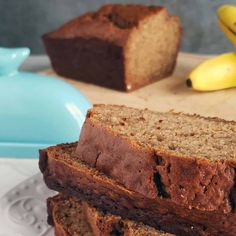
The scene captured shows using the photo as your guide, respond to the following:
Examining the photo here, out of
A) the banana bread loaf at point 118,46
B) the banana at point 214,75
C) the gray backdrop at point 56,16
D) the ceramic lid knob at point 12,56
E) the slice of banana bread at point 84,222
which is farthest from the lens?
the gray backdrop at point 56,16

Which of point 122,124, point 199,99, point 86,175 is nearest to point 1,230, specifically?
point 86,175

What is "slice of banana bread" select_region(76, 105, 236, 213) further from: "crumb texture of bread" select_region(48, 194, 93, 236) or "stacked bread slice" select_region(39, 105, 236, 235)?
"crumb texture of bread" select_region(48, 194, 93, 236)

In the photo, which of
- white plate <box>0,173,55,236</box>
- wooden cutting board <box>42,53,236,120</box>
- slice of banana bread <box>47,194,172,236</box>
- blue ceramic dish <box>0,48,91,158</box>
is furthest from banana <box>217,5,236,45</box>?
slice of banana bread <box>47,194,172,236</box>

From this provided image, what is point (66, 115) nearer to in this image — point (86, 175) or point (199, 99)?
point (86, 175)

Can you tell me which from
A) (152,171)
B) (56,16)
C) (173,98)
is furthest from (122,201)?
(56,16)

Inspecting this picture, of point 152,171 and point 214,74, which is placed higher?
point 152,171

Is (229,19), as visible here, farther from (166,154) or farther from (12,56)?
(166,154)

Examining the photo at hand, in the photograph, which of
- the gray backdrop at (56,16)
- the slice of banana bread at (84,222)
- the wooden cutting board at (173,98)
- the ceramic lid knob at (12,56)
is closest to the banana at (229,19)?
the wooden cutting board at (173,98)

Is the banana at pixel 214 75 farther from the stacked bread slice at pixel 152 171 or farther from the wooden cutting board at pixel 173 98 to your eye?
the stacked bread slice at pixel 152 171
